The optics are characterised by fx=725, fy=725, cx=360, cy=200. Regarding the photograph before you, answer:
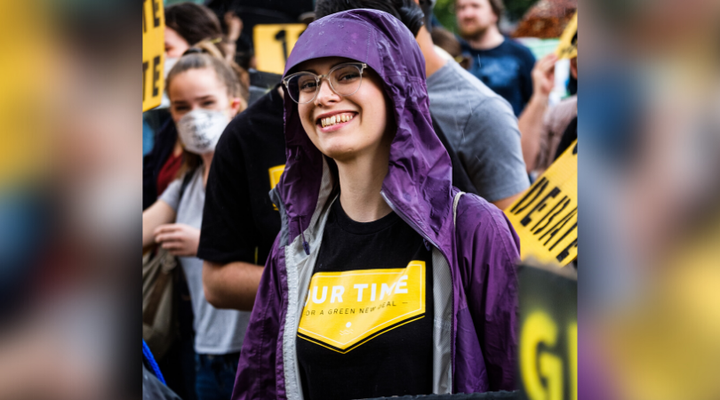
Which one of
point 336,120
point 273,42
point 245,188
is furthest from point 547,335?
point 273,42

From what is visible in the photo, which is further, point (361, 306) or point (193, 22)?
point (193, 22)

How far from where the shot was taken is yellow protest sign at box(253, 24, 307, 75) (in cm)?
317

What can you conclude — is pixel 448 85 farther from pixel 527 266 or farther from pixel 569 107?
pixel 527 266

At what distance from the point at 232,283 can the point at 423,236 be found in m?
1.06

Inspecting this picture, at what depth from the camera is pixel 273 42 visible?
10.6 ft

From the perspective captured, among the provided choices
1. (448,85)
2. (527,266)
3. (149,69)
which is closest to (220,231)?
(149,69)

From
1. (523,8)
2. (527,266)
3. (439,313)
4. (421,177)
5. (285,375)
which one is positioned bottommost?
(285,375)

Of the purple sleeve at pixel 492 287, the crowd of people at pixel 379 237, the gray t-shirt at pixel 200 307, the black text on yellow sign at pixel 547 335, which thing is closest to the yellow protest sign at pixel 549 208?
the crowd of people at pixel 379 237

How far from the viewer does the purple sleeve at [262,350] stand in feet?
5.71

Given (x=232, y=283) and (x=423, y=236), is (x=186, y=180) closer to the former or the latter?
(x=232, y=283)

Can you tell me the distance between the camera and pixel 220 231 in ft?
8.14

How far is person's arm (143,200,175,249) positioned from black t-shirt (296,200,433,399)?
1.43m

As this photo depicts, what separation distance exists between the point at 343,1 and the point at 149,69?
992 millimetres

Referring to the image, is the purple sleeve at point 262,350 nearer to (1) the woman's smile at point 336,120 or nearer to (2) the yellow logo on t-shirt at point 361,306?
(2) the yellow logo on t-shirt at point 361,306
